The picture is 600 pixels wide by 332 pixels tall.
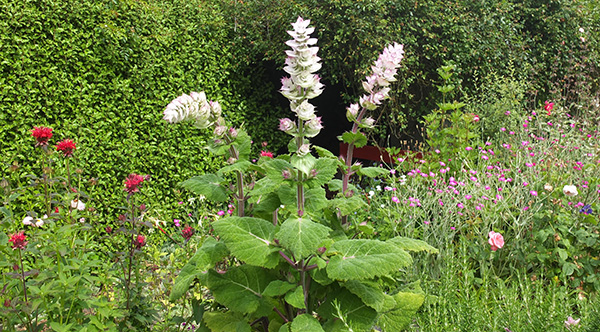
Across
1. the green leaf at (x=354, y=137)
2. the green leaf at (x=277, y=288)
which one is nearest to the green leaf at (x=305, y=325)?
the green leaf at (x=277, y=288)

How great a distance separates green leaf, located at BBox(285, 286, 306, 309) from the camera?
1801mm

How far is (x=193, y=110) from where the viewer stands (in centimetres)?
172

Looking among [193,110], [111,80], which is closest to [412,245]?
[193,110]

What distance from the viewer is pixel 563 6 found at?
7391 millimetres

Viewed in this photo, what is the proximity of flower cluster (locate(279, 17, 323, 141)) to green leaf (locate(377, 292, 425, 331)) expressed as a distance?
0.87 m

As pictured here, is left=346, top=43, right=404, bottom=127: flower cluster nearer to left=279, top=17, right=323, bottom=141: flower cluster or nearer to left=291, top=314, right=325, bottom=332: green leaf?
left=279, top=17, right=323, bottom=141: flower cluster

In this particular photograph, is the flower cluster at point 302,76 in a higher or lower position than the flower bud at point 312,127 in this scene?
higher

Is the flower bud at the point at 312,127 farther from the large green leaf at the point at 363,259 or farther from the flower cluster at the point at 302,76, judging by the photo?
the large green leaf at the point at 363,259

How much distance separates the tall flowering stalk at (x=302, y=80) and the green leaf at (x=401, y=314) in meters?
0.64

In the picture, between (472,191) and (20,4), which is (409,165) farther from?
(20,4)

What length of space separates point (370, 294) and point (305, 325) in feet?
0.93

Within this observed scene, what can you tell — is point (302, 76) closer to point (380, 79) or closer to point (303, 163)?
point (303, 163)

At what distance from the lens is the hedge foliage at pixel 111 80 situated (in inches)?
151

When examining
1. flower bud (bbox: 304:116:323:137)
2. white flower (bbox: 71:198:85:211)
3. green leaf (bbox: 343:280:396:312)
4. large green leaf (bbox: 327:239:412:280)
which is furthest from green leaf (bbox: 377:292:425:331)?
white flower (bbox: 71:198:85:211)
